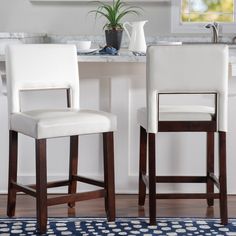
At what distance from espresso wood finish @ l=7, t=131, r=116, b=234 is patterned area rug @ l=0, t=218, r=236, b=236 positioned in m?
0.08

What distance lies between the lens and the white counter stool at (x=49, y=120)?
3.07 meters

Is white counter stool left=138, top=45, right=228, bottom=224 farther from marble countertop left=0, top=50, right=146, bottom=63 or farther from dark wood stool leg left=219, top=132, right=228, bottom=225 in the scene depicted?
marble countertop left=0, top=50, right=146, bottom=63

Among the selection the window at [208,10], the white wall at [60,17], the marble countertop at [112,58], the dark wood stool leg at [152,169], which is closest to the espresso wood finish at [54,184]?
the dark wood stool leg at [152,169]

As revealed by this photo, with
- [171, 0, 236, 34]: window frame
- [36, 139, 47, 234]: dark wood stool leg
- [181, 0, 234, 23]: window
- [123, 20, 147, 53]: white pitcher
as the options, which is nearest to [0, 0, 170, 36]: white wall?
[171, 0, 236, 34]: window frame

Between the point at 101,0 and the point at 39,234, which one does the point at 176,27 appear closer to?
the point at 101,0

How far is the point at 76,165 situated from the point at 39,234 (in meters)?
0.57

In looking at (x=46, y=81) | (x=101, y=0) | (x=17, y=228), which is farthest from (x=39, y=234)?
(x=101, y=0)

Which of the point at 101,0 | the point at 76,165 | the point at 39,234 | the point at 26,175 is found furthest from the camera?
the point at 101,0

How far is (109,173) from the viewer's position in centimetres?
328

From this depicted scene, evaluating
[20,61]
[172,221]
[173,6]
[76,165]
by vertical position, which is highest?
[173,6]

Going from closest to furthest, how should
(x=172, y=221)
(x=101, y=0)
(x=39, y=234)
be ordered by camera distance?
1. (x=39, y=234)
2. (x=172, y=221)
3. (x=101, y=0)

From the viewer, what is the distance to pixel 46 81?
3.42 m

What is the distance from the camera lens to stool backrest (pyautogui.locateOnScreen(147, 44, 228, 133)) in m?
3.12

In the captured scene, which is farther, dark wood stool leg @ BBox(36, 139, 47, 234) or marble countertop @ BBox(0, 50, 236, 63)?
marble countertop @ BBox(0, 50, 236, 63)
